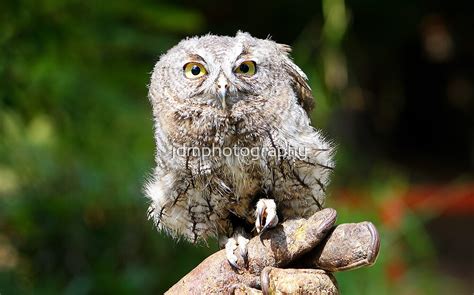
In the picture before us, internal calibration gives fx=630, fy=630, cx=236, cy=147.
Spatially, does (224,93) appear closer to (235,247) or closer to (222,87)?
(222,87)

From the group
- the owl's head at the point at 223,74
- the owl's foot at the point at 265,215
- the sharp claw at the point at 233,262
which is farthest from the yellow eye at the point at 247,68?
the sharp claw at the point at 233,262

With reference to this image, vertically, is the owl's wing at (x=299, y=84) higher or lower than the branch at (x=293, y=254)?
higher

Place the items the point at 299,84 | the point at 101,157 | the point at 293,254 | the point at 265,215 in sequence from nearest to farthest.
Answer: the point at 293,254 < the point at 265,215 < the point at 299,84 < the point at 101,157

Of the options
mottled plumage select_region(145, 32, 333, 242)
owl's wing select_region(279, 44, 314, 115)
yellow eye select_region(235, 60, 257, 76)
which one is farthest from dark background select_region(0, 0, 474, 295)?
yellow eye select_region(235, 60, 257, 76)

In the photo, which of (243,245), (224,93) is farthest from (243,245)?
(224,93)

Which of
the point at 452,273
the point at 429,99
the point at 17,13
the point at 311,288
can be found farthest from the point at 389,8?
the point at 311,288

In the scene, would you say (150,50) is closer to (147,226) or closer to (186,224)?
(147,226)

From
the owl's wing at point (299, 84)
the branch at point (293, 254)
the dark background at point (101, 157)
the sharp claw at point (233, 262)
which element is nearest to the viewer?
the branch at point (293, 254)

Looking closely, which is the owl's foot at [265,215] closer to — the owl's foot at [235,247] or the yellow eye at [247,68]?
the owl's foot at [235,247]
